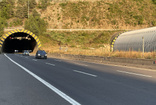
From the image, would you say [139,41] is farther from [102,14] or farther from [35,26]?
[102,14]

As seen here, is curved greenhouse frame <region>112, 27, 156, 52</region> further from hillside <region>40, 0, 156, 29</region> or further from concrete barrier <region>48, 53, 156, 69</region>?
hillside <region>40, 0, 156, 29</region>

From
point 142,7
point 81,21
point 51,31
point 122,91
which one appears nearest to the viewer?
point 122,91

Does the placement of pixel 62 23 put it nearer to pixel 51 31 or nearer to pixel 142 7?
pixel 51 31

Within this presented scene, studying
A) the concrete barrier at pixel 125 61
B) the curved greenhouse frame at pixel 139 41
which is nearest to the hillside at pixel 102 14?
the curved greenhouse frame at pixel 139 41

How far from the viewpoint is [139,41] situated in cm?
2567

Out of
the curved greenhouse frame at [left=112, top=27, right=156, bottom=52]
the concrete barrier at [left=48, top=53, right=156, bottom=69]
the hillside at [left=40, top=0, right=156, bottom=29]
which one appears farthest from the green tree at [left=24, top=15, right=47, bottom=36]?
the concrete barrier at [left=48, top=53, right=156, bottom=69]

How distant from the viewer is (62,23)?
94.0 metres

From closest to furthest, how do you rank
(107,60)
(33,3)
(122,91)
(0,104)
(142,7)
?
(0,104), (122,91), (107,60), (142,7), (33,3)

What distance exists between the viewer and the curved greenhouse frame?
22828 mm

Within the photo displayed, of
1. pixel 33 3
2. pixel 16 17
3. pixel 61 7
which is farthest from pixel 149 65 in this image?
pixel 33 3

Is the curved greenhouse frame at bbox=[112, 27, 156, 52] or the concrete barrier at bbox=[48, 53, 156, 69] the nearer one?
the concrete barrier at bbox=[48, 53, 156, 69]

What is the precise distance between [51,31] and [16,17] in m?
38.5

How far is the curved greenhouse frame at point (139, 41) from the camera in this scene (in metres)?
22.8

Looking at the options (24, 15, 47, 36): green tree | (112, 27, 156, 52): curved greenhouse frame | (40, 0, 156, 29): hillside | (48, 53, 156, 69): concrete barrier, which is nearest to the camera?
(48, 53, 156, 69): concrete barrier
